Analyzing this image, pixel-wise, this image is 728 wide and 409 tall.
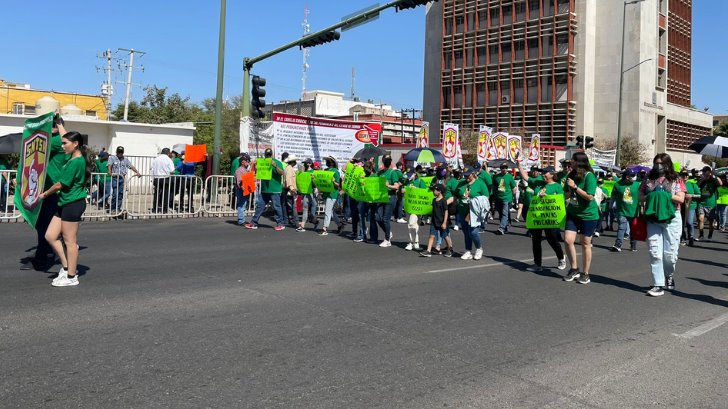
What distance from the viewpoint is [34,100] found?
56375 mm

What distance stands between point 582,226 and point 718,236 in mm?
10582

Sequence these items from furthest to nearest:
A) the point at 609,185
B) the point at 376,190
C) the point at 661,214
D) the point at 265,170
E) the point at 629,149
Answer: the point at 629,149 < the point at 609,185 < the point at 265,170 < the point at 376,190 < the point at 661,214

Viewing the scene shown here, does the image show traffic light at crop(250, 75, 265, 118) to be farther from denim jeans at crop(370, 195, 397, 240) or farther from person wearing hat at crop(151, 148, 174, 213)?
denim jeans at crop(370, 195, 397, 240)

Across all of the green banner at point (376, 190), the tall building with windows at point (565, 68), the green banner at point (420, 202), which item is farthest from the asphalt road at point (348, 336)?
the tall building with windows at point (565, 68)

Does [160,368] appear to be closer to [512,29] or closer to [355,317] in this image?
[355,317]

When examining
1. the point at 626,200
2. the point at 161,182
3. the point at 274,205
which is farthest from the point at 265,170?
the point at 626,200

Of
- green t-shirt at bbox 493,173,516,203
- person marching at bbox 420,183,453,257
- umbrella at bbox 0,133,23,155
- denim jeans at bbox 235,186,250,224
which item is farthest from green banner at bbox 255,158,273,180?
umbrella at bbox 0,133,23,155

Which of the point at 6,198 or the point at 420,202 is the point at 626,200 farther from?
the point at 6,198

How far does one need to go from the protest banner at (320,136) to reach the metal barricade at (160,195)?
316 centimetres

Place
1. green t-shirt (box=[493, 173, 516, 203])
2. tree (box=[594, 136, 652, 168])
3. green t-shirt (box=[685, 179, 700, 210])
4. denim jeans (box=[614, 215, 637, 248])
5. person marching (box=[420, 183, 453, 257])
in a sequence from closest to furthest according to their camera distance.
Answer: person marching (box=[420, 183, 453, 257])
denim jeans (box=[614, 215, 637, 248])
green t-shirt (box=[685, 179, 700, 210])
green t-shirt (box=[493, 173, 516, 203])
tree (box=[594, 136, 652, 168])

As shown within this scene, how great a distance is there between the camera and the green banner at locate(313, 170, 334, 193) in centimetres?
1419

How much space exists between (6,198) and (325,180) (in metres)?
7.04

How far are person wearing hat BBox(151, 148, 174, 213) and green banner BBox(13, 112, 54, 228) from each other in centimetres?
819

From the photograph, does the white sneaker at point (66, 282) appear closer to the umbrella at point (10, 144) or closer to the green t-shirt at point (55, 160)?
the green t-shirt at point (55, 160)
